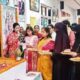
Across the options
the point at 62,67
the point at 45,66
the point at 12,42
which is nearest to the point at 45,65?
the point at 45,66

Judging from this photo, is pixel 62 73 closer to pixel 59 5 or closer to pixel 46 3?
pixel 46 3

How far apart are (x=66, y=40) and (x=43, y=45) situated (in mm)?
421

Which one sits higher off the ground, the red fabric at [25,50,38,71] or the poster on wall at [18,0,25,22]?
the poster on wall at [18,0,25,22]

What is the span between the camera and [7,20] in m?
4.66

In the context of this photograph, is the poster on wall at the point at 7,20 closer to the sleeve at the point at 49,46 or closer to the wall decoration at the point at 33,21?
the sleeve at the point at 49,46

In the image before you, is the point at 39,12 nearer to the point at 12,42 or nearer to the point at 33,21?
the point at 33,21

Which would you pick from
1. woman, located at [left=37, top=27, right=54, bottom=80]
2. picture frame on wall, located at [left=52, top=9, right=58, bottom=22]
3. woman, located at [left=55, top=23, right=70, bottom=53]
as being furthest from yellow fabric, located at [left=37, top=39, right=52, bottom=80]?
picture frame on wall, located at [left=52, top=9, right=58, bottom=22]

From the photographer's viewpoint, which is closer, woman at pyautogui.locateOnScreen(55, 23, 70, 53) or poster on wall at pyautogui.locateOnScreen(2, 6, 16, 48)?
woman at pyautogui.locateOnScreen(55, 23, 70, 53)

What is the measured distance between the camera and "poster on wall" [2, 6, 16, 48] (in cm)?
451

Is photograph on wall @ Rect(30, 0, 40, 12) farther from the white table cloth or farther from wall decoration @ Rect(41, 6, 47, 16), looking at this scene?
the white table cloth

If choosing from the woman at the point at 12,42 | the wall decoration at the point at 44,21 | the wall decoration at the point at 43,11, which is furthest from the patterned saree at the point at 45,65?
the wall decoration at the point at 43,11

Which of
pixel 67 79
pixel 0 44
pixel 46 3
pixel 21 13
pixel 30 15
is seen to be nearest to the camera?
pixel 67 79

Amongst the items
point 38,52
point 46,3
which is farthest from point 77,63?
point 46,3

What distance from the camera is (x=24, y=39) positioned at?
193 inches
